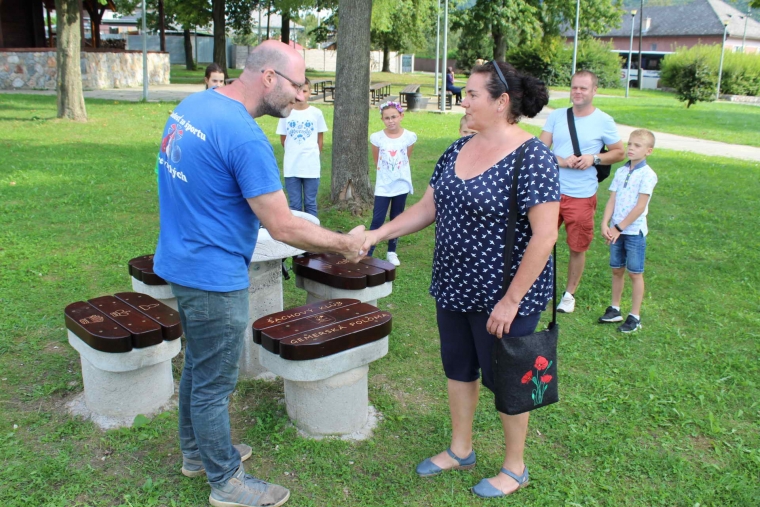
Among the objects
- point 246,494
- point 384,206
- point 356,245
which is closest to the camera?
point 246,494

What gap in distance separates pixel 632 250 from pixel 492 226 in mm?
2592

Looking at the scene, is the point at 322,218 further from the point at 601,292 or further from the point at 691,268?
the point at 691,268

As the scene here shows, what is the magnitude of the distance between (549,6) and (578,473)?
37953mm

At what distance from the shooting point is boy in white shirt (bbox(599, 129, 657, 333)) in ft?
15.5

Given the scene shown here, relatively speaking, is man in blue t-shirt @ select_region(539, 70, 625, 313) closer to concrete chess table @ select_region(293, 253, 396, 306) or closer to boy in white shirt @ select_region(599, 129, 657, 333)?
boy in white shirt @ select_region(599, 129, 657, 333)

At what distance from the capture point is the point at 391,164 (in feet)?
19.9

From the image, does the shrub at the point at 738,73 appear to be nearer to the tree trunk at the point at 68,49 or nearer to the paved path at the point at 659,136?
the paved path at the point at 659,136

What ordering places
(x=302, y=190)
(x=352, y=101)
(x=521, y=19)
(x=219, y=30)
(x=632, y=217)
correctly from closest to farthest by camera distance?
1. (x=632, y=217)
2. (x=302, y=190)
3. (x=352, y=101)
4. (x=219, y=30)
5. (x=521, y=19)

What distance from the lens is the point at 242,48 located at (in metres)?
52.3

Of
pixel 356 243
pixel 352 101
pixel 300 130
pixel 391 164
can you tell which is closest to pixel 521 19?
pixel 352 101

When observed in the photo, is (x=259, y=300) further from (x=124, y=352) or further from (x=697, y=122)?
(x=697, y=122)

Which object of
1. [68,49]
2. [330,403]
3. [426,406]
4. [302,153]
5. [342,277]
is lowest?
[426,406]

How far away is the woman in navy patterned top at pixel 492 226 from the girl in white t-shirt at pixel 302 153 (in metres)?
3.35

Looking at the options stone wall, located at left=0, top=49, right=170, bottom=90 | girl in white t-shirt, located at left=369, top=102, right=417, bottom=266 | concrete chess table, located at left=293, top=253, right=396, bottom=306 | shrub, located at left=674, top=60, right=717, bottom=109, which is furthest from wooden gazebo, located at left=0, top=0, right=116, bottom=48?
concrete chess table, located at left=293, top=253, right=396, bottom=306
